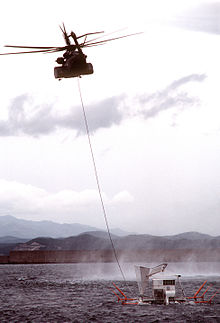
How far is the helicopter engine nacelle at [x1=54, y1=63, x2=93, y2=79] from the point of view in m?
22.3

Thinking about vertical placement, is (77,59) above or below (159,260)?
above

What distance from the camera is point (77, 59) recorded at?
2208cm

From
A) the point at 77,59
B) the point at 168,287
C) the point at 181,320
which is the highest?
the point at 77,59

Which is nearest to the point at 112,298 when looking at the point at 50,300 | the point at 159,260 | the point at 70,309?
the point at 50,300

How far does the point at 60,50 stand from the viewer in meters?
22.2

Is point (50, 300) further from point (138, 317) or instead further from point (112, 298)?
point (138, 317)

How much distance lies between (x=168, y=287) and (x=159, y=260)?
166435mm

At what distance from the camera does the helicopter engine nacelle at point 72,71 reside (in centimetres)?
2233

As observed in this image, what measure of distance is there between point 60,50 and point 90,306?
99.3 feet

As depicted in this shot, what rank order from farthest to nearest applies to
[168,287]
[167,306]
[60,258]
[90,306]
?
[60,258] → [90,306] → [167,306] → [168,287]

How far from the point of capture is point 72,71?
73.8 feet

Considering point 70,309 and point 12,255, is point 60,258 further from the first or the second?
point 70,309

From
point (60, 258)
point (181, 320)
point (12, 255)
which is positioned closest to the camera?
point (181, 320)

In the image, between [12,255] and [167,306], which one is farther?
[12,255]
